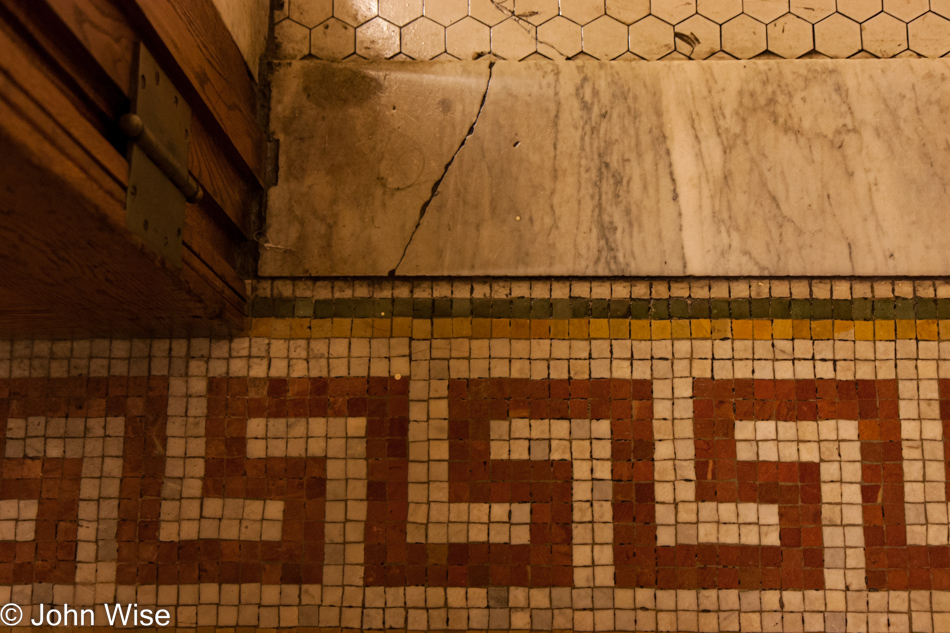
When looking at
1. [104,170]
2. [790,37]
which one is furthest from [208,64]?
[790,37]

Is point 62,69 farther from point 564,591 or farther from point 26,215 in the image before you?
point 564,591

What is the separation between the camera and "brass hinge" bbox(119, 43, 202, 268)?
883 mm

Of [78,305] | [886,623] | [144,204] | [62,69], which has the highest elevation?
[62,69]

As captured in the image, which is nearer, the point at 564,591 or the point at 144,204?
the point at 144,204

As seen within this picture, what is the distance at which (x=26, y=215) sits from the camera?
0.80m

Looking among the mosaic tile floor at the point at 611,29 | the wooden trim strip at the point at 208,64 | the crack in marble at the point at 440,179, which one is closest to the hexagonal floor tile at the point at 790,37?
the mosaic tile floor at the point at 611,29

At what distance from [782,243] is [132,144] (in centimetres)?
140

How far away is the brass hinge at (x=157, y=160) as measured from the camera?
0.88m

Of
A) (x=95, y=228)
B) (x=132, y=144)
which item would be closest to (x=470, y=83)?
(x=132, y=144)

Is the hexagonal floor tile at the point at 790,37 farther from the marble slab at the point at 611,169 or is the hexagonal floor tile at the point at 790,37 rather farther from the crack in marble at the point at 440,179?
the crack in marble at the point at 440,179

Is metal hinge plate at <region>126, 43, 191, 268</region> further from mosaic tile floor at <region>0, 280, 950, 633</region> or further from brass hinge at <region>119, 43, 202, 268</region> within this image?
mosaic tile floor at <region>0, 280, 950, 633</region>

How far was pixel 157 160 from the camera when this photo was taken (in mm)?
946

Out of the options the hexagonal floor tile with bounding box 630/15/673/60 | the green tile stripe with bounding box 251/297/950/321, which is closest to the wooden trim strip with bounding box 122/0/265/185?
the green tile stripe with bounding box 251/297/950/321

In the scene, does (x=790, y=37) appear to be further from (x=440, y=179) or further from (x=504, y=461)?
(x=504, y=461)
